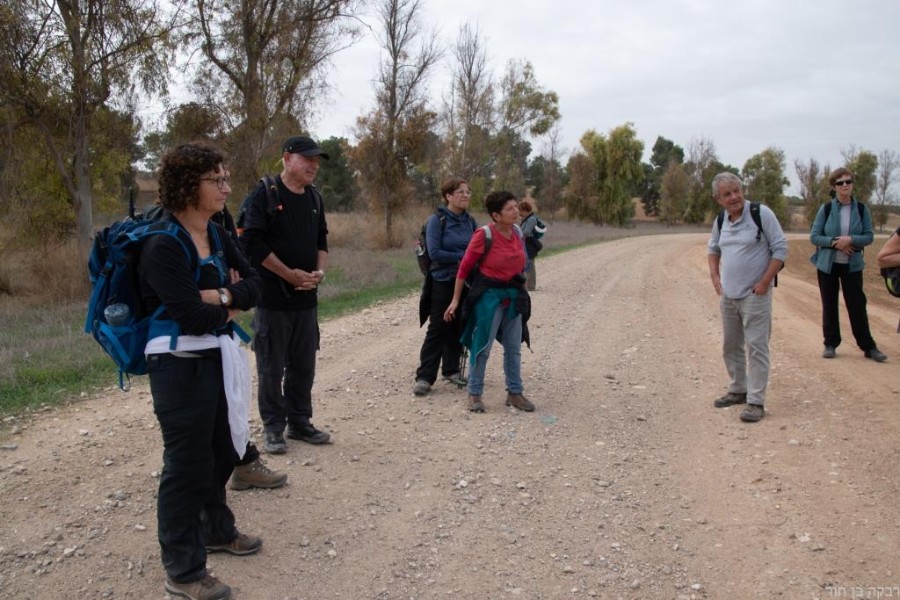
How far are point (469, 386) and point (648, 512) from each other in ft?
7.15

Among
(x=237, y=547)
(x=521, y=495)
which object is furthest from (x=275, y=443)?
(x=521, y=495)

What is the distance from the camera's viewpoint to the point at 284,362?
4766 mm

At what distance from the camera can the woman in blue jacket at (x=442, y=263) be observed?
6.23 metres

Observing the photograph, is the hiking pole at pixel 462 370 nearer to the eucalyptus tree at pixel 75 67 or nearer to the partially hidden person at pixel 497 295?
the partially hidden person at pixel 497 295

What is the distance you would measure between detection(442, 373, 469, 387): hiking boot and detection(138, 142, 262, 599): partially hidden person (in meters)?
3.53

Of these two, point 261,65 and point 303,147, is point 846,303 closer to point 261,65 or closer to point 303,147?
point 303,147

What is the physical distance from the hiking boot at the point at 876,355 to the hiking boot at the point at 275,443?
6.39m

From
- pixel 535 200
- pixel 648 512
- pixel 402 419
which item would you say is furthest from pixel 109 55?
pixel 535 200

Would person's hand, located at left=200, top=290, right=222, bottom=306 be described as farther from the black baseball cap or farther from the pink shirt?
the pink shirt

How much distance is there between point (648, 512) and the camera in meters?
4.05

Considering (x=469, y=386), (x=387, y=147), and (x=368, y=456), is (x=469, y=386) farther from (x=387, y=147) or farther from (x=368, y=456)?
(x=387, y=147)

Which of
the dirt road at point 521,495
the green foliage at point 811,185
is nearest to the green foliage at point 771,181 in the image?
the green foliage at point 811,185

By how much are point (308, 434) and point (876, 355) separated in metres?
6.23

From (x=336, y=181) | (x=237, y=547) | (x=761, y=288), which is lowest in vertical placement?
(x=237, y=547)
